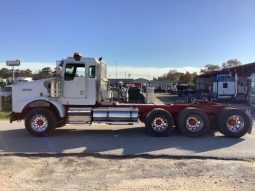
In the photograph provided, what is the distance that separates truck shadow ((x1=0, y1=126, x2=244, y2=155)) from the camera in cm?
1183

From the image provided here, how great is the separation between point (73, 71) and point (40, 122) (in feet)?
7.16

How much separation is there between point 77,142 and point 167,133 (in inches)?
128

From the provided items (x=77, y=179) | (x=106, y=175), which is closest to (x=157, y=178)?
(x=106, y=175)

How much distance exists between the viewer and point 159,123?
47.8 ft

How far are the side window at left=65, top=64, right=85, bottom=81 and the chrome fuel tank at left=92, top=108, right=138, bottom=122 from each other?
1.44 meters

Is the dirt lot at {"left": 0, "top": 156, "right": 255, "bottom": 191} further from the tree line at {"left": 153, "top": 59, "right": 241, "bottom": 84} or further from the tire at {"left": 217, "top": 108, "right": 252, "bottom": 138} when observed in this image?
the tree line at {"left": 153, "top": 59, "right": 241, "bottom": 84}

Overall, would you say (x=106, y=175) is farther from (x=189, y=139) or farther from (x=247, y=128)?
(x=247, y=128)

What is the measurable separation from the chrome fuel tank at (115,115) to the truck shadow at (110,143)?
1.88 ft

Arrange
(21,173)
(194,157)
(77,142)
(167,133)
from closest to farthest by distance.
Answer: (21,173), (194,157), (77,142), (167,133)

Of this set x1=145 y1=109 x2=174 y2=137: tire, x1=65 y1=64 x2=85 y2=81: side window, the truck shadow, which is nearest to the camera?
the truck shadow

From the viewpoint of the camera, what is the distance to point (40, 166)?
9.86m

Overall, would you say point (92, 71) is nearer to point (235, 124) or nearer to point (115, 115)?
point (115, 115)

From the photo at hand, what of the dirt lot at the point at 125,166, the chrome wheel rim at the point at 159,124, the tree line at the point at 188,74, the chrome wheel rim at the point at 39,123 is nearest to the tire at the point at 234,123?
the dirt lot at the point at 125,166

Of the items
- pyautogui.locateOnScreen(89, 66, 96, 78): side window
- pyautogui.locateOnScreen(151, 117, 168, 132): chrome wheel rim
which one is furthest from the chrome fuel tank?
pyautogui.locateOnScreen(89, 66, 96, 78): side window
